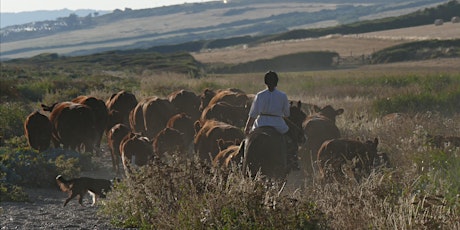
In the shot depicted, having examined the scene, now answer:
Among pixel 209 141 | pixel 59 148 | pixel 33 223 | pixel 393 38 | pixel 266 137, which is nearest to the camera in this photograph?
pixel 33 223

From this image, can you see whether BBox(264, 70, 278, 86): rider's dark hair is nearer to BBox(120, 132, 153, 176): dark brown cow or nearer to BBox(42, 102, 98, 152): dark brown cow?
BBox(120, 132, 153, 176): dark brown cow

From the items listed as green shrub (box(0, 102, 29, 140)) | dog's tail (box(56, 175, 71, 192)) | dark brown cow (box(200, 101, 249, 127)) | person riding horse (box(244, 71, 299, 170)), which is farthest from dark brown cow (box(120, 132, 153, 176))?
green shrub (box(0, 102, 29, 140))

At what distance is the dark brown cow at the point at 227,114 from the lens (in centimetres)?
2036

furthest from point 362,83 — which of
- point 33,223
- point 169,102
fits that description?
point 33,223

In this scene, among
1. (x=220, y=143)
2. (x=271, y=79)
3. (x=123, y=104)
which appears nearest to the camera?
(x=271, y=79)

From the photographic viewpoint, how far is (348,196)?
9836mm

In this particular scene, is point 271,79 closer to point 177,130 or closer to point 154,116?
point 177,130

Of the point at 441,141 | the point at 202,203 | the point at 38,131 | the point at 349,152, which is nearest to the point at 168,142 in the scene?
the point at 38,131

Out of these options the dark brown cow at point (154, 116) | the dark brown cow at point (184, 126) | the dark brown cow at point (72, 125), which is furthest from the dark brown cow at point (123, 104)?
the dark brown cow at point (184, 126)

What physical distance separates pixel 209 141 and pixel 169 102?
6.64m

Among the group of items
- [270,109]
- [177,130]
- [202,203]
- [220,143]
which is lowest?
[177,130]

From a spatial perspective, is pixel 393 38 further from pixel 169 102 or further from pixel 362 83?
pixel 169 102

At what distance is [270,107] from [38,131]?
888 centimetres

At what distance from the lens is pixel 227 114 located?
805 inches
